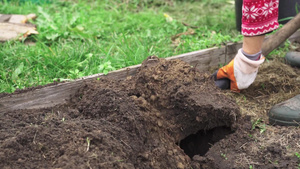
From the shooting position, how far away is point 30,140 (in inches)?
79.8

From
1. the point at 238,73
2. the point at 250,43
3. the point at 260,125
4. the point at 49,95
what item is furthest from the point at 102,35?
the point at 260,125

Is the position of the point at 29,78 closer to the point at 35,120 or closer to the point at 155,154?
the point at 35,120

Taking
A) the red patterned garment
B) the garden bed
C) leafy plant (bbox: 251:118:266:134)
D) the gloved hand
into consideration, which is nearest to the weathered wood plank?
the garden bed

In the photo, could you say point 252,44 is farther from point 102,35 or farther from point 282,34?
point 102,35

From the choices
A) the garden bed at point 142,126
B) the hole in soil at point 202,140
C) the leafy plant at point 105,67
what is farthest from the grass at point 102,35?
the hole in soil at point 202,140

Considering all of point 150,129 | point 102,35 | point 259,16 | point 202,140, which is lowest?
point 202,140

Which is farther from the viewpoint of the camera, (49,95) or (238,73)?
(238,73)

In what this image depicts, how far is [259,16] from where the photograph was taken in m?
2.59

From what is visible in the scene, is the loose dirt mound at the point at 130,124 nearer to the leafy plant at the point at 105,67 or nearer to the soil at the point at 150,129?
the soil at the point at 150,129

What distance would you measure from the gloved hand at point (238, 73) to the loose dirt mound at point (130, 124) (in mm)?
377

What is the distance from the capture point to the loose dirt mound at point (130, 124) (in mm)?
1959

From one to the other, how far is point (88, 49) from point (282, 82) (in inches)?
73.0

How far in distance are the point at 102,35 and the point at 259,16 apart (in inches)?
75.8

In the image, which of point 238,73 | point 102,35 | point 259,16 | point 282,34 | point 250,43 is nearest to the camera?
point 259,16
